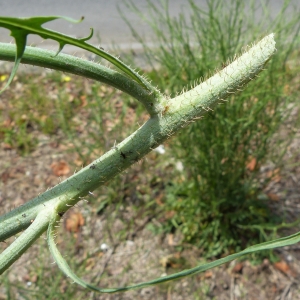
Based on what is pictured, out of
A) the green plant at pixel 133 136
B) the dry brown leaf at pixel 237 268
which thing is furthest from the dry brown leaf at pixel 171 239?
the green plant at pixel 133 136

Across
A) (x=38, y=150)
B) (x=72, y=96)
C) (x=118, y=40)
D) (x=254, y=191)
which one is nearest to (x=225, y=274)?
(x=254, y=191)

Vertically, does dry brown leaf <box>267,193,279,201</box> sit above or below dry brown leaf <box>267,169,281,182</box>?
below

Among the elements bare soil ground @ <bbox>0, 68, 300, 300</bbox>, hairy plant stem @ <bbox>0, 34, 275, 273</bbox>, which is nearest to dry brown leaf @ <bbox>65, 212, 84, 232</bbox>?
bare soil ground @ <bbox>0, 68, 300, 300</bbox>

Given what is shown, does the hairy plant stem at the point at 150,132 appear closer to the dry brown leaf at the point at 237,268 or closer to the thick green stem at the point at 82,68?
the thick green stem at the point at 82,68

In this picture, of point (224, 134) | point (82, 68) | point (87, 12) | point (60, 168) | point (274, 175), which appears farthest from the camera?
point (87, 12)

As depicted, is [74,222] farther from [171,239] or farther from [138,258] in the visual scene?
[171,239]

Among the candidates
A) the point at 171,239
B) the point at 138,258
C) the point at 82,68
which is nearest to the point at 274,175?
the point at 171,239

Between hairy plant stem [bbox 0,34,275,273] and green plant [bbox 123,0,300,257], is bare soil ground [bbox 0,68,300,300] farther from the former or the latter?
hairy plant stem [bbox 0,34,275,273]
